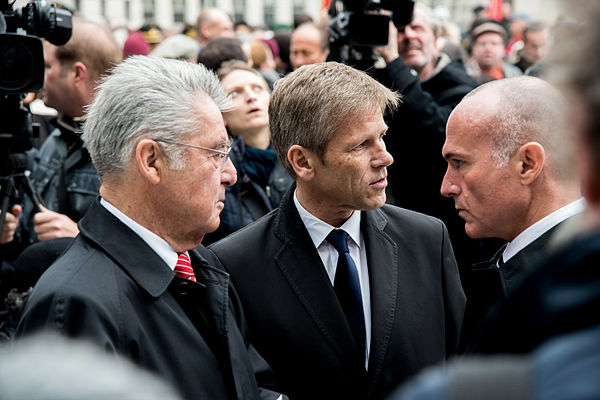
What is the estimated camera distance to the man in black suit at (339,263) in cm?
276

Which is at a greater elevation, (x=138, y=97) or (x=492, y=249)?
(x=138, y=97)

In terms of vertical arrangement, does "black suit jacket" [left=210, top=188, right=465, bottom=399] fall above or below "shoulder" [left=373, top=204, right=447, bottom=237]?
below

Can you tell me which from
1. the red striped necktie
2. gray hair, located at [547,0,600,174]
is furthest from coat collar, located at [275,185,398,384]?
gray hair, located at [547,0,600,174]

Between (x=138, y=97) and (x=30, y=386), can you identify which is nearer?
(x=30, y=386)

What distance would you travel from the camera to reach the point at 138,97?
2.39 m

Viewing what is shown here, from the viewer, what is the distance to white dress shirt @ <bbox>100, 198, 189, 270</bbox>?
2.38 m

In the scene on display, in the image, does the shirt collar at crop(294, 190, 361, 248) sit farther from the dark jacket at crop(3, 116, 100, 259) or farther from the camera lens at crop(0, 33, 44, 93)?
the dark jacket at crop(3, 116, 100, 259)

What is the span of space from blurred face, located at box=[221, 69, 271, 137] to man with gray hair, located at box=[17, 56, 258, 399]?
1.86 m

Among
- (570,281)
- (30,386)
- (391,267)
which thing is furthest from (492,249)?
(30,386)

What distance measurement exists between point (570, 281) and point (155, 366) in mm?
1476

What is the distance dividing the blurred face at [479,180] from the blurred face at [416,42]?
2.24 metres

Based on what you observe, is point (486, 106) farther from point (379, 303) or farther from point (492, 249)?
point (492, 249)

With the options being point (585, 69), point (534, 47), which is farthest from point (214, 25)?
point (585, 69)

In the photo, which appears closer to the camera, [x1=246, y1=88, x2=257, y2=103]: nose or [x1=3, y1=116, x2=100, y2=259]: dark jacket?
[x1=3, y1=116, x2=100, y2=259]: dark jacket
